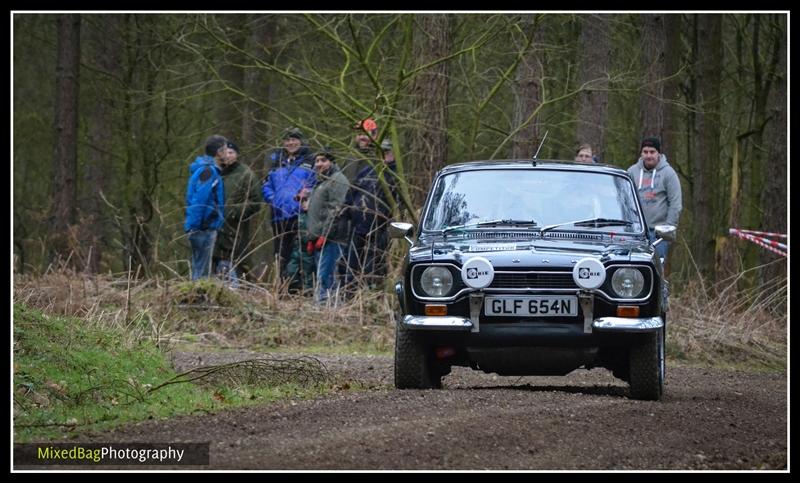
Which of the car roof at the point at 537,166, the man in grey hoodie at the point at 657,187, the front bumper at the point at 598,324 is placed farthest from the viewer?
the man in grey hoodie at the point at 657,187

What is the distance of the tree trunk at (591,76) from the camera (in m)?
18.8

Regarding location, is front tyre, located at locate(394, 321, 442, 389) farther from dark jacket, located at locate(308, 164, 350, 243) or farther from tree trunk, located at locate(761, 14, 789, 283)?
tree trunk, located at locate(761, 14, 789, 283)

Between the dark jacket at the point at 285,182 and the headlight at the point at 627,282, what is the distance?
746 centimetres

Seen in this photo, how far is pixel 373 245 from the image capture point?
1625 cm

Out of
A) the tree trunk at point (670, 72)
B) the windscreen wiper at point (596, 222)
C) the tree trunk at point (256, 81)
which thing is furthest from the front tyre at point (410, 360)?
the tree trunk at point (256, 81)

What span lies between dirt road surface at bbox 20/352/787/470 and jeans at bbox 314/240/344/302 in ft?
20.6

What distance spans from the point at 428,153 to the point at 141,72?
34.4 feet

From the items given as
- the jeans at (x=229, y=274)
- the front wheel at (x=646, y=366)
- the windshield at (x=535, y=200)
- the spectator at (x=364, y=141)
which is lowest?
the front wheel at (x=646, y=366)

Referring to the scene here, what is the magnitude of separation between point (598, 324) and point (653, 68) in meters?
10.8

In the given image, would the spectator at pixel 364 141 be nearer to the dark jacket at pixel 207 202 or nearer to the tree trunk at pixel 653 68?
the dark jacket at pixel 207 202

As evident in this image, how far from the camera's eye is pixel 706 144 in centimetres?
2128

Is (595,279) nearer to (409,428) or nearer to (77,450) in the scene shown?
(409,428)

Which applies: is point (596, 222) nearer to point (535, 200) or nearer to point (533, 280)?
point (535, 200)

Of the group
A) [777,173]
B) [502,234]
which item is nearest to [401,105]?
[777,173]
